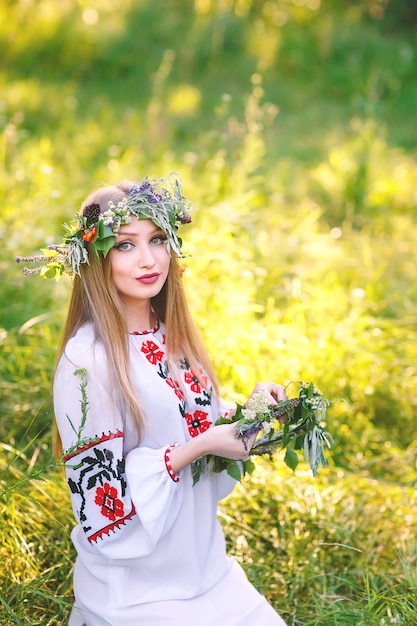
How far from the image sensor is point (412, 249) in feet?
17.8

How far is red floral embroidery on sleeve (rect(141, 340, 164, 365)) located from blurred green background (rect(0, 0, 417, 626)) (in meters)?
0.41

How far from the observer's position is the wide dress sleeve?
2.07 meters

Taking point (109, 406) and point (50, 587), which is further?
point (50, 587)

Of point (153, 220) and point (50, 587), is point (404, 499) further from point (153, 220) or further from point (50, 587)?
point (153, 220)

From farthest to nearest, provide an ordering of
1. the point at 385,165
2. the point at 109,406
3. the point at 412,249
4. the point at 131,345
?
the point at 385,165 → the point at 412,249 → the point at 131,345 → the point at 109,406

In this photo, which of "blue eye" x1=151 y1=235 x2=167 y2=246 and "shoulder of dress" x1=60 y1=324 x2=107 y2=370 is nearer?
"shoulder of dress" x1=60 y1=324 x2=107 y2=370

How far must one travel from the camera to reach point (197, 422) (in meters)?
2.31

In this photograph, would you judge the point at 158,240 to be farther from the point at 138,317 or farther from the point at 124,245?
the point at 138,317

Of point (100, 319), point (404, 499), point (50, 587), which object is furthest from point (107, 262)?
point (404, 499)

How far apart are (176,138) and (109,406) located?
16.6ft

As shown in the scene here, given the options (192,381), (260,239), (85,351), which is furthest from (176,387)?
(260,239)

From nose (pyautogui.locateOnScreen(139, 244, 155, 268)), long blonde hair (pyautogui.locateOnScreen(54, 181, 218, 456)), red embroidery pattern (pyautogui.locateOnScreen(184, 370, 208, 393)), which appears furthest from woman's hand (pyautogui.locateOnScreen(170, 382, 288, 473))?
nose (pyautogui.locateOnScreen(139, 244, 155, 268))

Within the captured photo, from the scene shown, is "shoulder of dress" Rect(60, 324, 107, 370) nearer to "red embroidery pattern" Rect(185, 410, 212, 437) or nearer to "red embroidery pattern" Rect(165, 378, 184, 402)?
"red embroidery pattern" Rect(165, 378, 184, 402)

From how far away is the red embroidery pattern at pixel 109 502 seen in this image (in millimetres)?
2086
